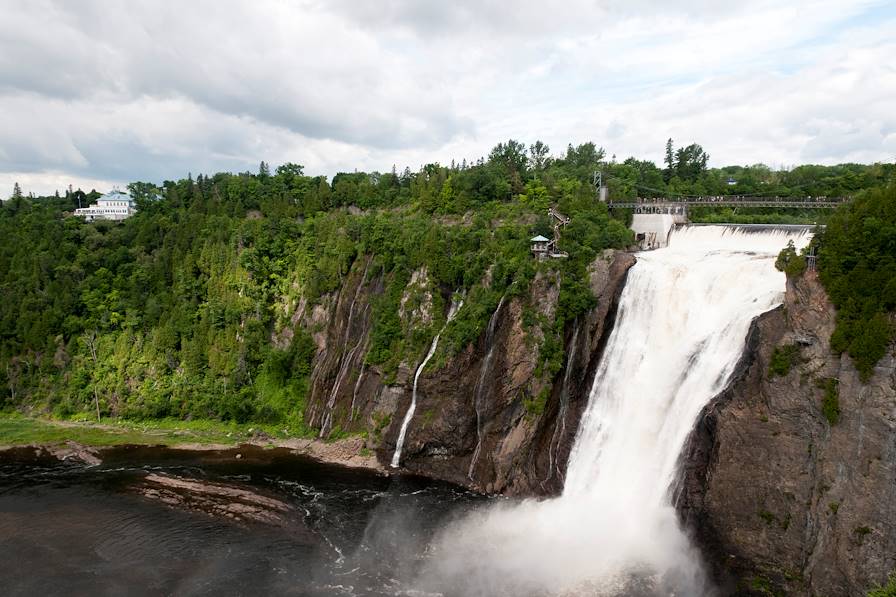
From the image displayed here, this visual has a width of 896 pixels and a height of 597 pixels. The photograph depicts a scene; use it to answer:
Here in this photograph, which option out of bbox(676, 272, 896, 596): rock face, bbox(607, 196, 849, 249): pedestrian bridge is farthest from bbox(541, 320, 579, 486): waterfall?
bbox(607, 196, 849, 249): pedestrian bridge

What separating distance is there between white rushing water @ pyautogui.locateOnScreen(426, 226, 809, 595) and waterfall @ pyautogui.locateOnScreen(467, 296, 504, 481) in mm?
5378

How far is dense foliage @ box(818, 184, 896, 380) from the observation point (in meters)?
26.5

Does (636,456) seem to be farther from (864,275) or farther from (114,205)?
(114,205)

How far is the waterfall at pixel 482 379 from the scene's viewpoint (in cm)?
4300

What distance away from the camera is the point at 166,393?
5938 cm

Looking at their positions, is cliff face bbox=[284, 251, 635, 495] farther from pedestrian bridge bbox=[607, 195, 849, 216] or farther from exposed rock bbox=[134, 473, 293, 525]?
pedestrian bridge bbox=[607, 195, 849, 216]

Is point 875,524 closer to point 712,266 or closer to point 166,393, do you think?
point 712,266

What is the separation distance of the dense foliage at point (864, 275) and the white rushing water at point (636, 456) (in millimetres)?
4188

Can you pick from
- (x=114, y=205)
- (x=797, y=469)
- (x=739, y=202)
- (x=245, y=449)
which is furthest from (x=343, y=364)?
(x=114, y=205)

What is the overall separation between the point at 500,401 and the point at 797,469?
19853mm

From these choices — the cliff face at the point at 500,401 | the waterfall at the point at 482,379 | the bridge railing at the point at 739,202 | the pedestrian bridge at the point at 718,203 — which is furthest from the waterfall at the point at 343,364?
the bridge railing at the point at 739,202

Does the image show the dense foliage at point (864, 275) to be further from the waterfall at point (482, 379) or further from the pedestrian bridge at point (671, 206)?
the pedestrian bridge at point (671, 206)

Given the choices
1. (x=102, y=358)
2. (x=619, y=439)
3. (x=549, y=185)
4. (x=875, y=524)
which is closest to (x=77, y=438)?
(x=102, y=358)

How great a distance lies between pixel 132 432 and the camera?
5550 centimetres
